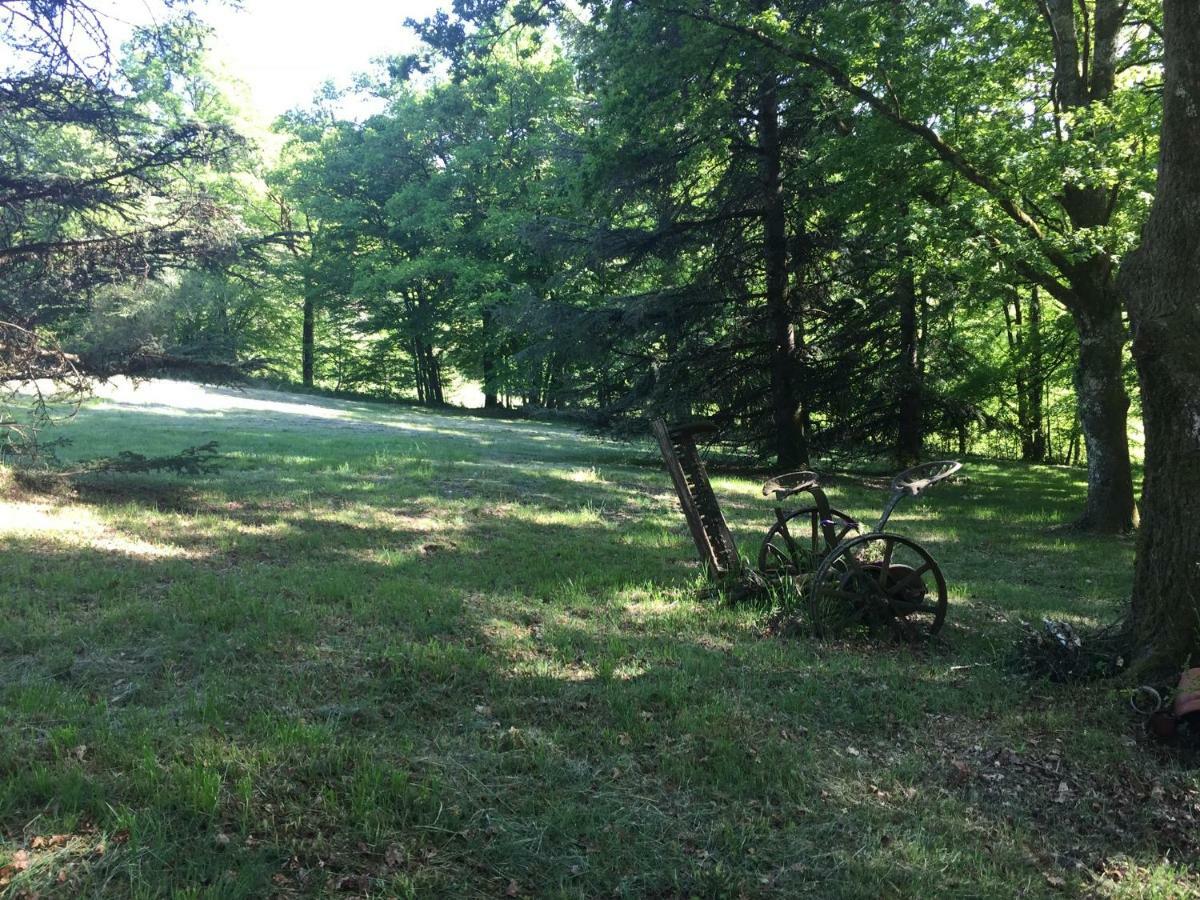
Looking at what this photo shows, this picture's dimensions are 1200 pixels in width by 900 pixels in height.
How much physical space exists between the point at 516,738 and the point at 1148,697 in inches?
149

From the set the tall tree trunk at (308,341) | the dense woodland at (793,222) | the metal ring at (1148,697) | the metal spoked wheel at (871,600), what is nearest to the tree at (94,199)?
the dense woodland at (793,222)

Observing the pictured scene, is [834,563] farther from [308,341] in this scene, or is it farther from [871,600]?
[308,341]

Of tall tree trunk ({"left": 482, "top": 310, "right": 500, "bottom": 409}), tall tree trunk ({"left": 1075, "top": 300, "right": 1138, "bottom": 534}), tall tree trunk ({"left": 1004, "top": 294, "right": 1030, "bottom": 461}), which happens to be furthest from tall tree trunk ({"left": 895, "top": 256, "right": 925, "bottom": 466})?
tall tree trunk ({"left": 482, "top": 310, "right": 500, "bottom": 409})

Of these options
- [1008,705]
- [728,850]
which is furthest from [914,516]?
[728,850]

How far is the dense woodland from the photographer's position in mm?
9117

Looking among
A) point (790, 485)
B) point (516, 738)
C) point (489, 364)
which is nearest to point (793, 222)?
point (790, 485)

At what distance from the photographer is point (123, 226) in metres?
11.0

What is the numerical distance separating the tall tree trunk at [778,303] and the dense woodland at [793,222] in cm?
6

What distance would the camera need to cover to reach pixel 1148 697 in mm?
4977

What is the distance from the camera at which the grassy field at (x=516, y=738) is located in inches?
133

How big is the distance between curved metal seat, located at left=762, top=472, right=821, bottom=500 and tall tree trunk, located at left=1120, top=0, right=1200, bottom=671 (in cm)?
250

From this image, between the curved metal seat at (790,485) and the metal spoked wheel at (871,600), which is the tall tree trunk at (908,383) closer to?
the curved metal seat at (790,485)

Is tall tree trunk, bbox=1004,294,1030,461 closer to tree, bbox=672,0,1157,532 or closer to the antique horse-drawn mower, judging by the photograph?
tree, bbox=672,0,1157,532

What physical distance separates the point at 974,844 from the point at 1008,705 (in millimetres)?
1836
